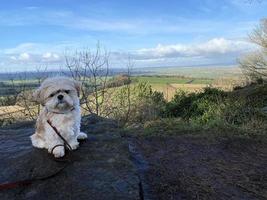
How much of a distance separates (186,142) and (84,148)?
2.42 meters

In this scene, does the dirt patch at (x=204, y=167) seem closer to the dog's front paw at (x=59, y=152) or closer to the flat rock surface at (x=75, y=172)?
the flat rock surface at (x=75, y=172)

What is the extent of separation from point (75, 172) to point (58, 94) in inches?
33.1

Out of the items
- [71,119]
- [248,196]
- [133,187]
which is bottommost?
[248,196]

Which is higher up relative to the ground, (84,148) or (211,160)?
(84,148)

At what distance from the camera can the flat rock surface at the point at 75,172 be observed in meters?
3.97

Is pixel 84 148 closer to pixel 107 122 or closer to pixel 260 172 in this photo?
pixel 107 122

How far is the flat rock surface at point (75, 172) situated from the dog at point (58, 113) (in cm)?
17

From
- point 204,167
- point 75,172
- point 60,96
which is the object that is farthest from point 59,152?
point 204,167

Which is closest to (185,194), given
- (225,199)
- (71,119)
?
(225,199)

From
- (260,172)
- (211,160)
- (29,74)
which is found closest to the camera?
(260,172)

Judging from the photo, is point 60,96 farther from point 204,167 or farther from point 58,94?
point 204,167

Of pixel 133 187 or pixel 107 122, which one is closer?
pixel 133 187

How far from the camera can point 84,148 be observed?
4.77 m

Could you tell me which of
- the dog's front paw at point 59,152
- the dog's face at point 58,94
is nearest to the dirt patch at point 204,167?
the dog's front paw at point 59,152
